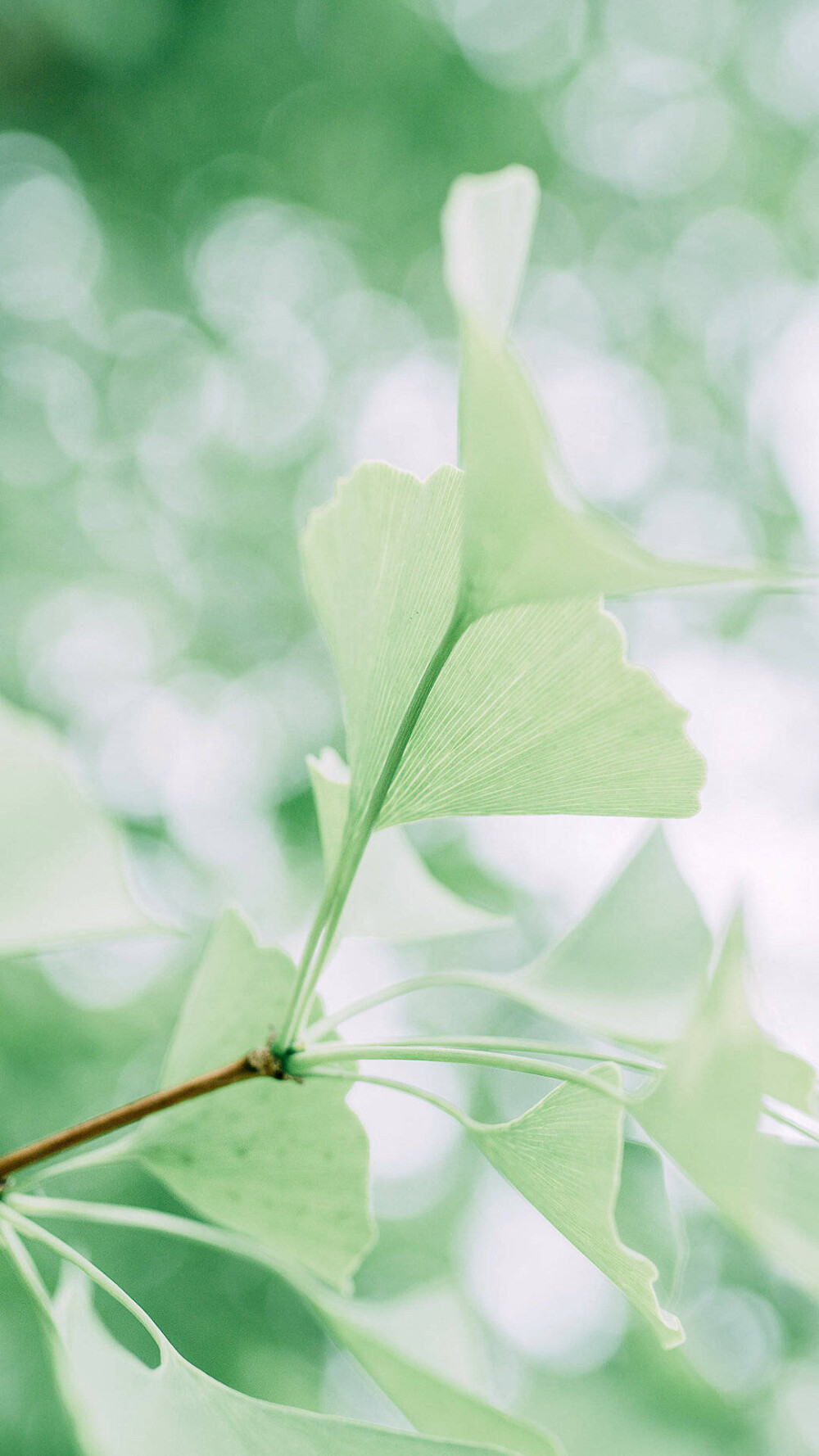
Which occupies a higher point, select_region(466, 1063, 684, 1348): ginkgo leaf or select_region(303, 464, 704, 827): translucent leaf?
select_region(303, 464, 704, 827): translucent leaf

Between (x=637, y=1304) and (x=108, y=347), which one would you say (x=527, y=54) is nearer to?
(x=108, y=347)

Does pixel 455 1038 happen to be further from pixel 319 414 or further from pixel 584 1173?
pixel 319 414

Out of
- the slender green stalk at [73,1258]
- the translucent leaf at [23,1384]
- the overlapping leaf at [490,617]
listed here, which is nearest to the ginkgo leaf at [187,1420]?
the slender green stalk at [73,1258]

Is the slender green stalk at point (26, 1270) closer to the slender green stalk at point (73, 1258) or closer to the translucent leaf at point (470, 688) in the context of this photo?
the slender green stalk at point (73, 1258)

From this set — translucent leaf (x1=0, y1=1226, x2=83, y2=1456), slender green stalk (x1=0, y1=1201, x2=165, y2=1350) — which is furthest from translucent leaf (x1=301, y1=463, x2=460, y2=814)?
translucent leaf (x1=0, y1=1226, x2=83, y2=1456)

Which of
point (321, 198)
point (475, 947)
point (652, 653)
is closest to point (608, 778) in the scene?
point (475, 947)

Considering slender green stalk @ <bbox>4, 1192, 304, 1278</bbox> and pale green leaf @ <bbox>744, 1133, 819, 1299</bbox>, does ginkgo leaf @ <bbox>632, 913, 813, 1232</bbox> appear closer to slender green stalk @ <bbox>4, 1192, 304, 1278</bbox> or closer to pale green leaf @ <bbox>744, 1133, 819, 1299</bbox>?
pale green leaf @ <bbox>744, 1133, 819, 1299</bbox>

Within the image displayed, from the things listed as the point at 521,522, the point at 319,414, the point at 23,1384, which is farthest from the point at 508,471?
the point at 319,414
